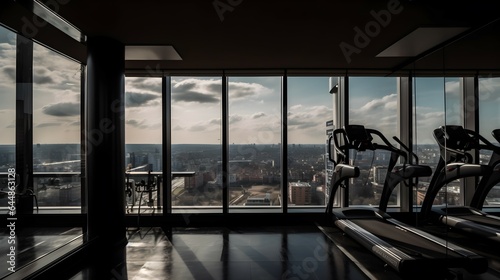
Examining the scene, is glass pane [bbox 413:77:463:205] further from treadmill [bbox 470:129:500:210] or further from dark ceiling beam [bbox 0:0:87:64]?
dark ceiling beam [bbox 0:0:87:64]

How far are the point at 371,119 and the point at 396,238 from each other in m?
2.27

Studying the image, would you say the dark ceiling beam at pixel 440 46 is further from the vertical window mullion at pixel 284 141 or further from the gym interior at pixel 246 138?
the vertical window mullion at pixel 284 141

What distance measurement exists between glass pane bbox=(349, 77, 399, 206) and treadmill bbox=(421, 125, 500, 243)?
3.69 ft

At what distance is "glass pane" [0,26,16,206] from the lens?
2.95 m

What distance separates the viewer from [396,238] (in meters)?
3.51

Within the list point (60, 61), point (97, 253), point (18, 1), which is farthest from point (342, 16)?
point (97, 253)

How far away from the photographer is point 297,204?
5340mm

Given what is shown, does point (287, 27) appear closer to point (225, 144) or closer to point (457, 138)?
point (457, 138)

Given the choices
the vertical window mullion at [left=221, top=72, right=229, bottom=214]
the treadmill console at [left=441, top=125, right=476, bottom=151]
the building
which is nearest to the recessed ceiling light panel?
the vertical window mullion at [left=221, top=72, right=229, bottom=214]

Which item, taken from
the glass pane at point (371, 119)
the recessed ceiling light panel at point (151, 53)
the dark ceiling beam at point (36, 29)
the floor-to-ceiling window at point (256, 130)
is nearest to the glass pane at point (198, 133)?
the floor-to-ceiling window at point (256, 130)

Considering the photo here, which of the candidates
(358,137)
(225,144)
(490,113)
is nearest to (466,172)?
(490,113)

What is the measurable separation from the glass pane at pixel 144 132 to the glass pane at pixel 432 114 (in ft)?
13.6

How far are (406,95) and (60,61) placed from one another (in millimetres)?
5315

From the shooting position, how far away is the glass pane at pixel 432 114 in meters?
3.27
